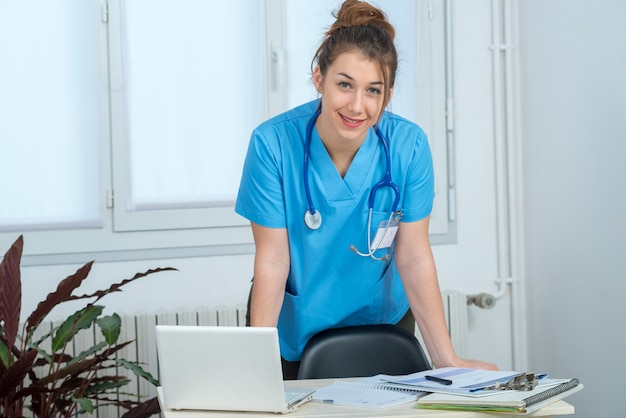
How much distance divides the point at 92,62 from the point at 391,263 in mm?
1399

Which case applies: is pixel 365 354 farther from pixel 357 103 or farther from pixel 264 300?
pixel 357 103

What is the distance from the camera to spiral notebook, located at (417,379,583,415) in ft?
4.64

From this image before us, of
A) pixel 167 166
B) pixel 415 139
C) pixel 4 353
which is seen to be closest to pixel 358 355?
pixel 415 139

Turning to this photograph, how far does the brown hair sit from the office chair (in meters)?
0.53

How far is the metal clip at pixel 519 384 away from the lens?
152cm

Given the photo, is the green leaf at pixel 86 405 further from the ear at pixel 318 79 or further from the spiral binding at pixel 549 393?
the spiral binding at pixel 549 393

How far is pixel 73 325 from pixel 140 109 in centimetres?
91

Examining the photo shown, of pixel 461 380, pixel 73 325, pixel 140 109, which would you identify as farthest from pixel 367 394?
pixel 140 109

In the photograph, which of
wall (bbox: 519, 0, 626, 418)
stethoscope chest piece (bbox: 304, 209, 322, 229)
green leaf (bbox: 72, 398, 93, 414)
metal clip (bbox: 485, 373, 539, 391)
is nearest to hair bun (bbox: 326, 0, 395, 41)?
stethoscope chest piece (bbox: 304, 209, 322, 229)

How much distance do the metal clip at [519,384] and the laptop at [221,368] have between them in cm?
36

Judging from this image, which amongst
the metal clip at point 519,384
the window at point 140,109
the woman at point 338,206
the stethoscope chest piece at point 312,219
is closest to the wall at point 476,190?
the window at point 140,109

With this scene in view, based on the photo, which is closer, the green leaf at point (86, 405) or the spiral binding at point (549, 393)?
the spiral binding at point (549, 393)

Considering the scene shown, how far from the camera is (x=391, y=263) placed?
83.5 inches

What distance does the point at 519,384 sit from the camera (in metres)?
1.52
